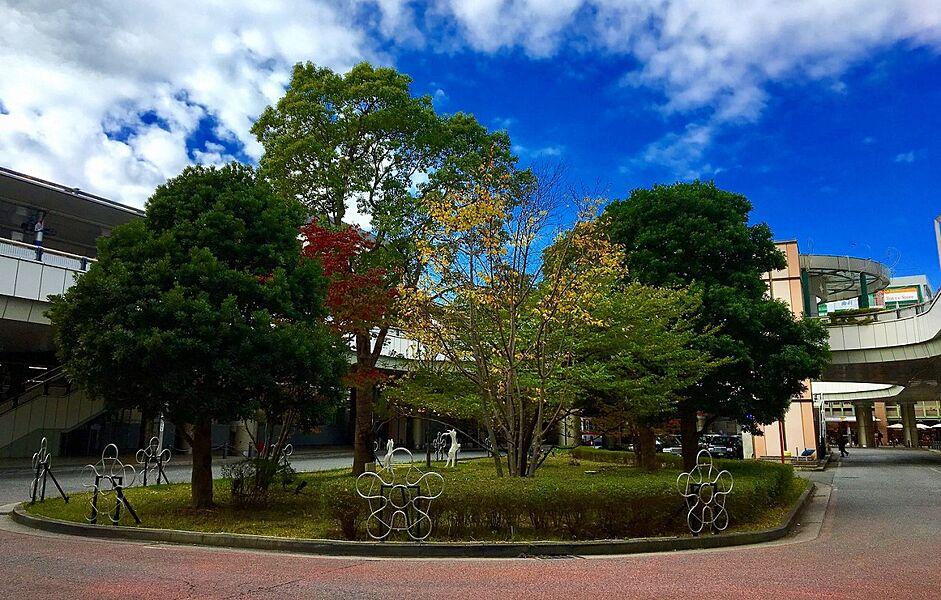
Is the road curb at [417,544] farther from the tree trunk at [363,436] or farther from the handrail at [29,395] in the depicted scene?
the handrail at [29,395]

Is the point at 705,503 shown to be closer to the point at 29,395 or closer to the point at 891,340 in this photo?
the point at 891,340

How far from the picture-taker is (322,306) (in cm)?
1343

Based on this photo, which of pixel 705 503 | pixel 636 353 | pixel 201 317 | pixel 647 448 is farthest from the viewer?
pixel 647 448

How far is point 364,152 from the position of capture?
19.7 meters

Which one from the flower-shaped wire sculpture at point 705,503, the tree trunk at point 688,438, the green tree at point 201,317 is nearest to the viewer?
the flower-shaped wire sculpture at point 705,503

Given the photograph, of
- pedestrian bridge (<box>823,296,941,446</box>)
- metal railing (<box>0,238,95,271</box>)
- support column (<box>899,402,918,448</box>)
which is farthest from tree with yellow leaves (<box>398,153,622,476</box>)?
support column (<box>899,402,918,448</box>)

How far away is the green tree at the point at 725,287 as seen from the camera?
17.3 metres

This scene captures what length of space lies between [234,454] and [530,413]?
1019 inches

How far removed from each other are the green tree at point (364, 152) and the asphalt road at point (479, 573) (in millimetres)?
9838

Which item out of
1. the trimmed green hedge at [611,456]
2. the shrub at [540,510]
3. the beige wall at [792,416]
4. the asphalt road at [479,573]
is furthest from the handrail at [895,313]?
the shrub at [540,510]

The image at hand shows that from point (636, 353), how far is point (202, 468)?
9.09 metres

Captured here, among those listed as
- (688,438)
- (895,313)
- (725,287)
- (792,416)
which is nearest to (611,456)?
(688,438)

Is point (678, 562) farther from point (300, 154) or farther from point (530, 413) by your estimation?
point (300, 154)

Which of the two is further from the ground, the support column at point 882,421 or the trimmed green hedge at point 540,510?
the support column at point 882,421
